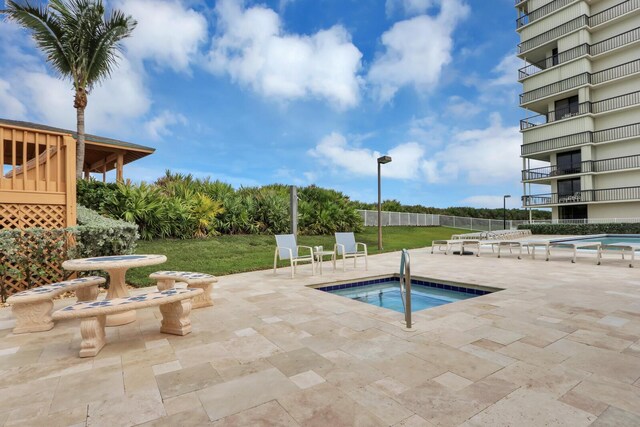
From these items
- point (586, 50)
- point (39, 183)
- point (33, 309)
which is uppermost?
point (586, 50)

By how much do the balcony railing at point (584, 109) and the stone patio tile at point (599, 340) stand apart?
91.3ft

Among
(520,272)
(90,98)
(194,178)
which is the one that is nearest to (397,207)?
(194,178)

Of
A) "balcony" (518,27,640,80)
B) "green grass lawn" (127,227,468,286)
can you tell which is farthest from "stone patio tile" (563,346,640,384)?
"balcony" (518,27,640,80)

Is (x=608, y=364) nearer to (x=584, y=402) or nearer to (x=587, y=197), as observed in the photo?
(x=584, y=402)

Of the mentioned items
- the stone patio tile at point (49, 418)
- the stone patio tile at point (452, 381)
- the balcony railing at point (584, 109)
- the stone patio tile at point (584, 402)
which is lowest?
the stone patio tile at point (584, 402)

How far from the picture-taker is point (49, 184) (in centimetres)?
602

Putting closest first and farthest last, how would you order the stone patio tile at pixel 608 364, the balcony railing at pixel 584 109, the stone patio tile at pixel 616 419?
the stone patio tile at pixel 616 419, the stone patio tile at pixel 608 364, the balcony railing at pixel 584 109

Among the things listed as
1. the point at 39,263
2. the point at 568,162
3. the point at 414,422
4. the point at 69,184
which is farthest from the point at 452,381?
the point at 568,162

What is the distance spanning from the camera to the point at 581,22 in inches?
958

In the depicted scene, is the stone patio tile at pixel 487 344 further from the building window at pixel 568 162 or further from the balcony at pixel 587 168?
the building window at pixel 568 162

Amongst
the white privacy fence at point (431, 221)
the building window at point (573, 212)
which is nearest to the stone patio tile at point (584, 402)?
the white privacy fence at point (431, 221)

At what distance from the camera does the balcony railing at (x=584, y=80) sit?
901 inches

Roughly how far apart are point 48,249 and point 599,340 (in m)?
7.76

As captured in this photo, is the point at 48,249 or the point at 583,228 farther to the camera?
the point at 583,228
